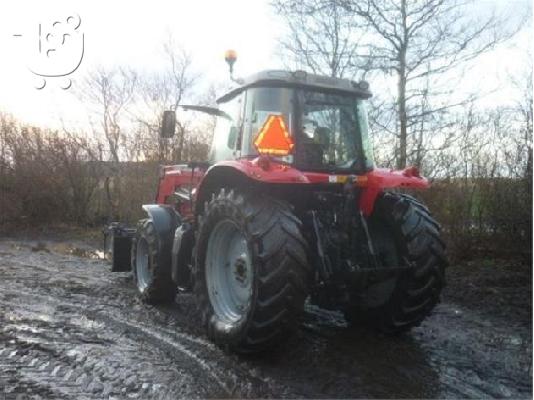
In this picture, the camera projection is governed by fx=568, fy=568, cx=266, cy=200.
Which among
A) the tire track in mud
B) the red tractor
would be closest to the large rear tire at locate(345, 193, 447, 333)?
the red tractor

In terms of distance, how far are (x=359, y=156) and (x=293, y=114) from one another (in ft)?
2.51

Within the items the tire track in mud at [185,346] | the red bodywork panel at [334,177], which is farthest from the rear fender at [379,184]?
the tire track in mud at [185,346]

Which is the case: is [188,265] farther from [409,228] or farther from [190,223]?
[409,228]

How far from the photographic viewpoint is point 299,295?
4.12 m

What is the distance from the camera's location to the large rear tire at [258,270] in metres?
4.09

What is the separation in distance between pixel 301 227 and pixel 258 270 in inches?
20.1

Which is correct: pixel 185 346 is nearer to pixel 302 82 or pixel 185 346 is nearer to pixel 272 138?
pixel 272 138

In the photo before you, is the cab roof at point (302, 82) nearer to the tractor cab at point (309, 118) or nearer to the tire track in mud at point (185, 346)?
the tractor cab at point (309, 118)

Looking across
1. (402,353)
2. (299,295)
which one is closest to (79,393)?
(299,295)

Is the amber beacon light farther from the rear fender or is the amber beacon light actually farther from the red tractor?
the rear fender

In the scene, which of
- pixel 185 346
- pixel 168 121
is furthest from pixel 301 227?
pixel 168 121

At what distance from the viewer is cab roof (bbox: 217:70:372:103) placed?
496cm

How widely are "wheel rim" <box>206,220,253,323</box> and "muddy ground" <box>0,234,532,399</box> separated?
37 cm

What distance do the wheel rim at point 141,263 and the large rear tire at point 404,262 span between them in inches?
116
